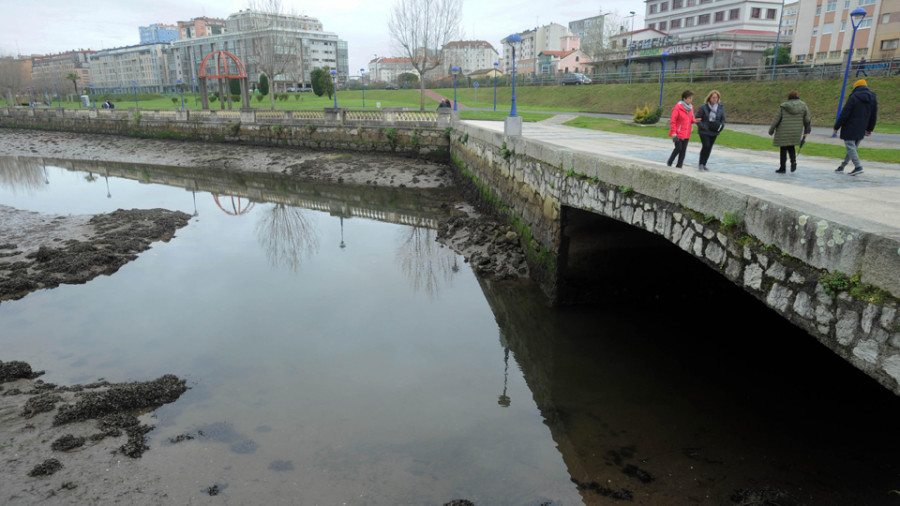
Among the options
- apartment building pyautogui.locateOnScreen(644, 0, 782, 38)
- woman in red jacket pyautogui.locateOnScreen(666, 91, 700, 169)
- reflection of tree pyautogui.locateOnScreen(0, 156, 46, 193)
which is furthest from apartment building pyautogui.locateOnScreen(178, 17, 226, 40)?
woman in red jacket pyautogui.locateOnScreen(666, 91, 700, 169)

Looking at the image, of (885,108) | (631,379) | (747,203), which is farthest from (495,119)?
(747,203)

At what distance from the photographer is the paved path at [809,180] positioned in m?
4.81

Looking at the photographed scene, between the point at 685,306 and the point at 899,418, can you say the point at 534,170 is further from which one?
the point at 899,418

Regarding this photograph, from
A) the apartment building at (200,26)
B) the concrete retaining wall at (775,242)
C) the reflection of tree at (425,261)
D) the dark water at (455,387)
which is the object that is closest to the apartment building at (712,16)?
the reflection of tree at (425,261)

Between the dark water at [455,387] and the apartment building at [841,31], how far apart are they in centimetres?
3868

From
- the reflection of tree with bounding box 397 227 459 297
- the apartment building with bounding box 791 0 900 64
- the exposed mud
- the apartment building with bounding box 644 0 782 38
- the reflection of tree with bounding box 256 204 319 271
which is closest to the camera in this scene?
the exposed mud

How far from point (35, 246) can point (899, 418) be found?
55.4 feet

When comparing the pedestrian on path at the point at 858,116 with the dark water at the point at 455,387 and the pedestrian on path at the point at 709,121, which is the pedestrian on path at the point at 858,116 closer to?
the pedestrian on path at the point at 709,121

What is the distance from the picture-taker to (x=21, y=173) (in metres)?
26.7

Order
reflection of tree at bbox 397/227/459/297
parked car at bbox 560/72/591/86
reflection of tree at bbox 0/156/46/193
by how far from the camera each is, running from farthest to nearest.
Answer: parked car at bbox 560/72/591/86 < reflection of tree at bbox 0/156/46/193 < reflection of tree at bbox 397/227/459/297

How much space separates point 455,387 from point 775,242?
4.34m

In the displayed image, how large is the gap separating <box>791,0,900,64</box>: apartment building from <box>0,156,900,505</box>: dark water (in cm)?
3868

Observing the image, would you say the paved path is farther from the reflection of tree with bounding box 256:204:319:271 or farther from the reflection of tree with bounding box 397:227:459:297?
the reflection of tree with bounding box 256:204:319:271

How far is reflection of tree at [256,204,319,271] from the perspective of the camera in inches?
521
